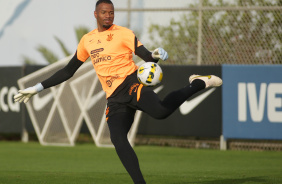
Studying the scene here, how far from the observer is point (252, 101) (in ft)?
50.5

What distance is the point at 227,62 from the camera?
53.8 ft

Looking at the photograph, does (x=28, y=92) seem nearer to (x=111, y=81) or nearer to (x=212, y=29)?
(x=111, y=81)

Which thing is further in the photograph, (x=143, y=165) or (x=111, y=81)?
(x=143, y=165)

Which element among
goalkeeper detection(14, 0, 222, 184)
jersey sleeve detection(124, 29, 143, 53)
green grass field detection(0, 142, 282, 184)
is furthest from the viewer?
green grass field detection(0, 142, 282, 184)

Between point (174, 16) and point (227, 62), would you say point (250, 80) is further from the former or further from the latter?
point (174, 16)

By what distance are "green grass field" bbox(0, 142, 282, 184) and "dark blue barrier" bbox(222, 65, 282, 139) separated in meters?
0.51

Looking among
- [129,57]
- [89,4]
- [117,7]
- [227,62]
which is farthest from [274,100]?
[89,4]

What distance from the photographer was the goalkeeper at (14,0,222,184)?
Answer: 832cm

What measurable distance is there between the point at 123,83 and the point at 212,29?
8377 millimetres

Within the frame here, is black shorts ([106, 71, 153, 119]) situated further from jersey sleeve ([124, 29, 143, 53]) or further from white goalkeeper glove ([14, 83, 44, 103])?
white goalkeeper glove ([14, 83, 44, 103])

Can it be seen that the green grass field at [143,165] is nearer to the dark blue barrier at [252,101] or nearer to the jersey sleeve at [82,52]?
the dark blue barrier at [252,101]

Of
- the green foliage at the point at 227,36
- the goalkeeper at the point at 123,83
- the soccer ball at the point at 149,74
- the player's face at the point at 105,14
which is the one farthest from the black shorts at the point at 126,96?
the green foliage at the point at 227,36

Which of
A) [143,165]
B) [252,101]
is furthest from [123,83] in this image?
[252,101]

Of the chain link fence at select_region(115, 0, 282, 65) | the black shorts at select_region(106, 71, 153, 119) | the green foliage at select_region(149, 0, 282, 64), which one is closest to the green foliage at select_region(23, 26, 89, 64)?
the chain link fence at select_region(115, 0, 282, 65)
